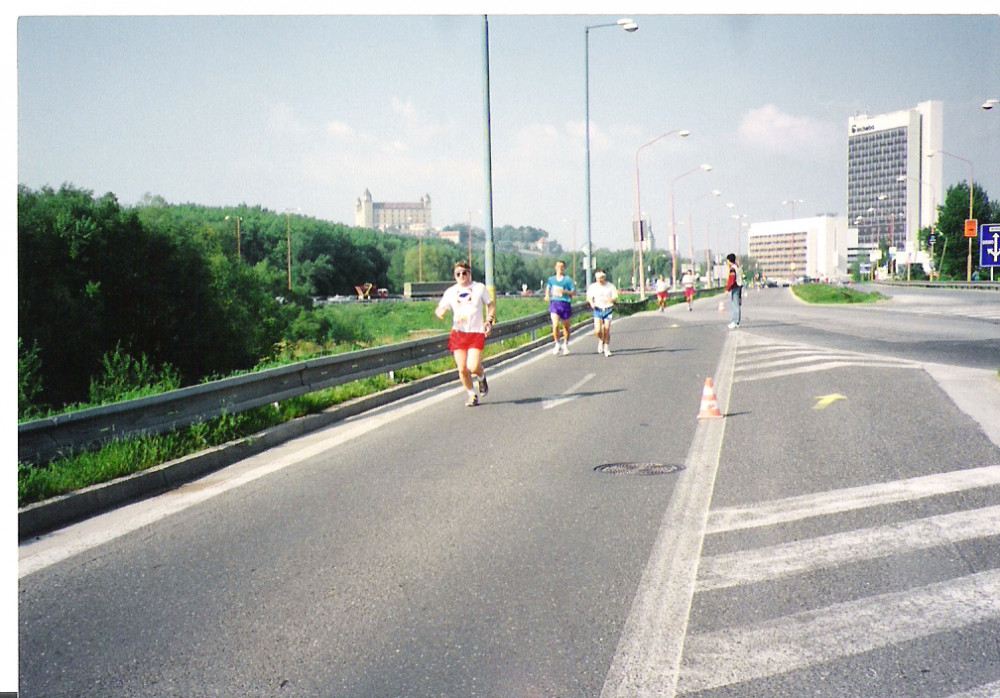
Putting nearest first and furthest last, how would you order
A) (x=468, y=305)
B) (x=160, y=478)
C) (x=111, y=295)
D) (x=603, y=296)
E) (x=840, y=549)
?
(x=840, y=549) → (x=160, y=478) → (x=468, y=305) → (x=603, y=296) → (x=111, y=295)

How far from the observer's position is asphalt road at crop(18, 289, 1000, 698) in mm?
3666

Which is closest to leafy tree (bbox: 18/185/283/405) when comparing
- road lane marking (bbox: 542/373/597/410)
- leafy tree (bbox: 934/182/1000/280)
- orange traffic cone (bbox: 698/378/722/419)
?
road lane marking (bbox: 542/373/597/410)

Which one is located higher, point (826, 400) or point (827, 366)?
point (827, 366)

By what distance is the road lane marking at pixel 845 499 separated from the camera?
19.5ft

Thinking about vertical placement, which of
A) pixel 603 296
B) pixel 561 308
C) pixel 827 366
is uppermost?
pixel 603 296

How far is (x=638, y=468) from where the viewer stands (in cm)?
766

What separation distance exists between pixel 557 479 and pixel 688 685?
376cm

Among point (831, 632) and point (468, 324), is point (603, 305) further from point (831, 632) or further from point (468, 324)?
point (831, 632)

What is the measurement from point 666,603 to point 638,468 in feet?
10.7

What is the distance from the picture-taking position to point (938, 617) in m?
4.12

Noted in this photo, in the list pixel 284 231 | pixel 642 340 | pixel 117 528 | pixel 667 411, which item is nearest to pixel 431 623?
pixel 117 528

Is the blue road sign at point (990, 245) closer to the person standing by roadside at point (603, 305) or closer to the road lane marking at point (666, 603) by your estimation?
the road lane marking at point (666, 603)

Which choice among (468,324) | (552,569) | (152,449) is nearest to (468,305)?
(468,324)
